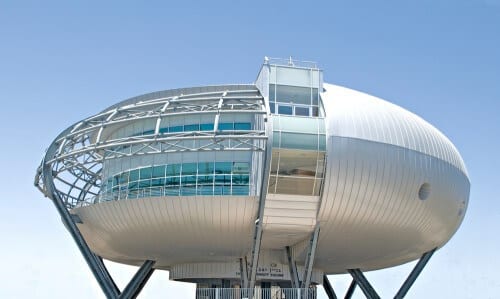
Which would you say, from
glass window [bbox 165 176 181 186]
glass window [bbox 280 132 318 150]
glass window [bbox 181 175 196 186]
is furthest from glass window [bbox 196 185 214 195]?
glass window [bbox 280 132 318 150]

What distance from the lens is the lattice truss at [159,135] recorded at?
4012 cm

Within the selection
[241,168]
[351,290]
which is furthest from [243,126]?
[351,290]

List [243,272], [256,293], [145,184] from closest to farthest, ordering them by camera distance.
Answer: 1. [145,184]
2. [256,293]
3. [243,272]

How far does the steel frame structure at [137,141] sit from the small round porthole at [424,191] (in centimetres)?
1119

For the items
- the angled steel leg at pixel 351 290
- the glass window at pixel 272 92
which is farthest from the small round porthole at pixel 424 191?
the angled steel leg at pixel 351 290

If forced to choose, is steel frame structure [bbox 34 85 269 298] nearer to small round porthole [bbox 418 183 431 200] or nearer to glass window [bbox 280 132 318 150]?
glass window [bbox 280 132 318 150]

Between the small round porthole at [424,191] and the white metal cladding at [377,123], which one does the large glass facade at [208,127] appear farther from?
the small round porthole at [424,191]

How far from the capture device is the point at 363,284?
55.2 metres

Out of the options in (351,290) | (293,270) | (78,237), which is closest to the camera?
(293,270)

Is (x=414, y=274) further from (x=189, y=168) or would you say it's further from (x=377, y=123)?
(x=189, y=168)

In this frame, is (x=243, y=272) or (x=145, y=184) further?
(x=243, y=272)

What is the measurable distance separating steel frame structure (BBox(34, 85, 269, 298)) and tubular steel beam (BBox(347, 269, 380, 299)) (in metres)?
15.1

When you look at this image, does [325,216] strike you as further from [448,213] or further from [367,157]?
[448,213]

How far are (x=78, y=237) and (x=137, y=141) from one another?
11034mm
